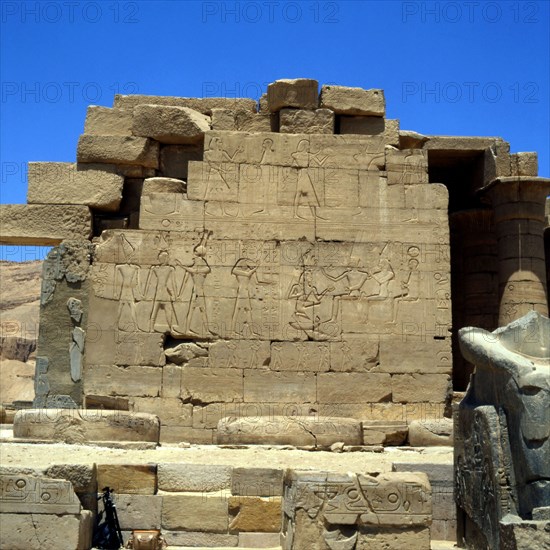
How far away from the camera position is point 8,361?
93.4 ft

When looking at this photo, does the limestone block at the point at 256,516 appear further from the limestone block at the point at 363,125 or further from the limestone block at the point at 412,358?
the limestone block at the point at 363,125

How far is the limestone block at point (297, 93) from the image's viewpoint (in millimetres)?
12453

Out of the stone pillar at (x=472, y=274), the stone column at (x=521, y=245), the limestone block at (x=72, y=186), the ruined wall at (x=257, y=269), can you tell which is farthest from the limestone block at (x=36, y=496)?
the stone pillar at (x=472, y=274)

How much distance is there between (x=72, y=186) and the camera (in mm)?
12242

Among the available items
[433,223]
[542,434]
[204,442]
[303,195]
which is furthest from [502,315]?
[542,434]

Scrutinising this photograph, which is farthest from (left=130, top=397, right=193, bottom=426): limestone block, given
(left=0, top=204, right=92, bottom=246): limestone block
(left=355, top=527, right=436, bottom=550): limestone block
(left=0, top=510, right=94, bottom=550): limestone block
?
(left=355, top=527, right=436, bottom=550): limestone block

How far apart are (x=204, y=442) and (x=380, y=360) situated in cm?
272

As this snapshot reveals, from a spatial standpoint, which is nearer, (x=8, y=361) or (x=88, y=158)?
(x=88, y=158)

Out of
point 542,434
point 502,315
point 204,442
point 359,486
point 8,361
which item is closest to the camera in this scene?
point 542,434

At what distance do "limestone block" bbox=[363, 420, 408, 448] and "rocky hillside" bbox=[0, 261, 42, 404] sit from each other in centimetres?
1534

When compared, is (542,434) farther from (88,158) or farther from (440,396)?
(88,158)

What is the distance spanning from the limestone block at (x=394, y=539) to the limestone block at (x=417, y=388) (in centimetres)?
526

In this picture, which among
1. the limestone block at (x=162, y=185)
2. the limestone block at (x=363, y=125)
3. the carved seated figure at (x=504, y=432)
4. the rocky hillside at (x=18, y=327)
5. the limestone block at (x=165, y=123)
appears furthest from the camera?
the rocky hillside at (x=18, y=327)

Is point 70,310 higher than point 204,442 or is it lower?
higher
